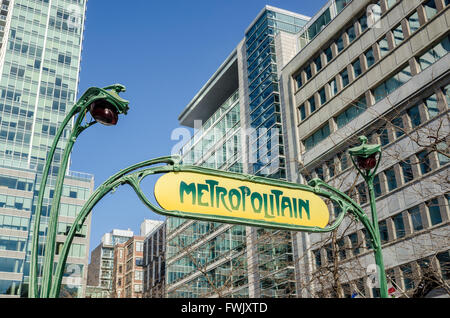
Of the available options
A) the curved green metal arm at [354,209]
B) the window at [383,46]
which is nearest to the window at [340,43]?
the window at [383,46]

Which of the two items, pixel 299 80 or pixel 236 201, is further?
pixel 299 80

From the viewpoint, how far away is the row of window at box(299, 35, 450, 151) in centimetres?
3086

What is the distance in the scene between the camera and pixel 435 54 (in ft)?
103

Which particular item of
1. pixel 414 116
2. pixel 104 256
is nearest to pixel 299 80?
pixel 414 116

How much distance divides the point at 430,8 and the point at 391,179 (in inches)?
444

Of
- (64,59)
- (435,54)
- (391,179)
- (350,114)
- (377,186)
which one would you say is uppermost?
(64,59)

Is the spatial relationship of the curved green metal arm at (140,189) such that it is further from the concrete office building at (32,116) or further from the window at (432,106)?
the concrete office building at (32,116)

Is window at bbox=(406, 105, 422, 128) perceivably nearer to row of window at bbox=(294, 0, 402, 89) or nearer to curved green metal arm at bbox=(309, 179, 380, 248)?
row of window at bbox=(294, 0, 402, 89)

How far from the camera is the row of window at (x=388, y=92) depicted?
30.9 m

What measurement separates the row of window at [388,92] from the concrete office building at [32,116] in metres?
37.6

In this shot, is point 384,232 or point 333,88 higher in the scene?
point 333,88

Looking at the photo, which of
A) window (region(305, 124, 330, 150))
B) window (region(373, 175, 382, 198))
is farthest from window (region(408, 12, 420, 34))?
window (region(305, 124, 330, 150))

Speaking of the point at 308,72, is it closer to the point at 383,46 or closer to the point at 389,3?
the point at 383,46

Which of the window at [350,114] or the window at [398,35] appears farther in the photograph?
the window at [350,114]
